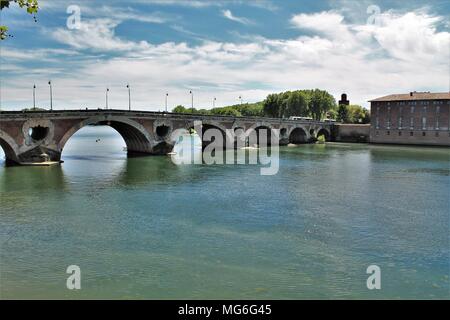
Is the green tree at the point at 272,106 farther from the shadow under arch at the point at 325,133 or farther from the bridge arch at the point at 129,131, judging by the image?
the bridge arch at the point at 129,131

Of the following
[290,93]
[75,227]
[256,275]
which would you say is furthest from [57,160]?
[290,93]

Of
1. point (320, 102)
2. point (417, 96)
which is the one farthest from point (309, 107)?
point (417, 96)

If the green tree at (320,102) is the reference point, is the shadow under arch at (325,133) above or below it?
below

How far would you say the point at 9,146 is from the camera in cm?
5191

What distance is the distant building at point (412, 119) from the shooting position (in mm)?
100562

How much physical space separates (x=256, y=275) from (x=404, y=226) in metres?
12.7

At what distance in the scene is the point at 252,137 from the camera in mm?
105000

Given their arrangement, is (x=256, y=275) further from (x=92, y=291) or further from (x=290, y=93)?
(x=290, y=93)

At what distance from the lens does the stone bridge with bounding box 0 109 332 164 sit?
169ft

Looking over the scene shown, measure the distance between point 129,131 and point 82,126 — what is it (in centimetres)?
1227

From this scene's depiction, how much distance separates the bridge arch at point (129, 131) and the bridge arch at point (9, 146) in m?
5.74

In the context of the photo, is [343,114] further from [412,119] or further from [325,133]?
[412,119]

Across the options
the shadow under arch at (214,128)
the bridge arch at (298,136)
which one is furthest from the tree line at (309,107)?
the shadow under arch at (214,128)

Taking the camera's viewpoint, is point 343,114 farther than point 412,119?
Yes
